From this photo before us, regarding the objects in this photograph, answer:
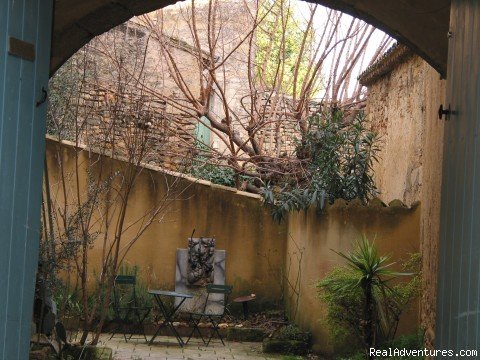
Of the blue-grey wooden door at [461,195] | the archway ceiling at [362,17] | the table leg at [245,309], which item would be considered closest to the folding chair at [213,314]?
the table leg at [245,309]

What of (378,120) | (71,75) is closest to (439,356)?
(71,75)

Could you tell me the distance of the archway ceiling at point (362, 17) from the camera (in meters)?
5.91

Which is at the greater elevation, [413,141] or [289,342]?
[413,141]

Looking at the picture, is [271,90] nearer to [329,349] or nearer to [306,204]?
[306,204]

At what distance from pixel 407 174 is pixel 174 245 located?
4043 millimetres

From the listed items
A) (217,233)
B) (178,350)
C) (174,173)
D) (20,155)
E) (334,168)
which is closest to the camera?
(20,155)

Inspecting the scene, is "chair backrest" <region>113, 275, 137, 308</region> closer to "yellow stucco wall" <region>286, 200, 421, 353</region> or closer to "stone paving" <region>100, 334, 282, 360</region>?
"stone paving" <region>100, 334, 282, 360</region>

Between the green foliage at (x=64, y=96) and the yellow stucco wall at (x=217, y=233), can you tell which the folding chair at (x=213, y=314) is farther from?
the green foliage at (x=64, y=96)

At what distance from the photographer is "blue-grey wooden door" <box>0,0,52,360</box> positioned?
3445mm

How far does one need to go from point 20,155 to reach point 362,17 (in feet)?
11.7

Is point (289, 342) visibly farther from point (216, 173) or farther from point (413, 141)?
point (216, 173)

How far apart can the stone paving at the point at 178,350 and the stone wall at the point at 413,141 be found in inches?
102

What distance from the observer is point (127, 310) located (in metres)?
12.2

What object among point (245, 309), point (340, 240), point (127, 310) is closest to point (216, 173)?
point (245, 309)
